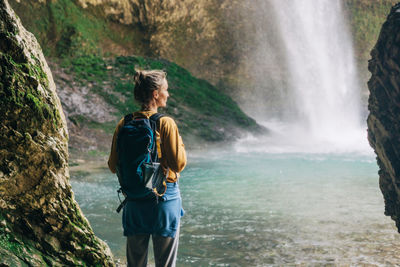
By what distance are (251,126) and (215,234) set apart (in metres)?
14.6

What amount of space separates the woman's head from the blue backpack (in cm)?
12

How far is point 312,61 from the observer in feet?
90.5

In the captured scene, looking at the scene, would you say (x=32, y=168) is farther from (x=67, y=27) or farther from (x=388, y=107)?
(x=67, y=27)

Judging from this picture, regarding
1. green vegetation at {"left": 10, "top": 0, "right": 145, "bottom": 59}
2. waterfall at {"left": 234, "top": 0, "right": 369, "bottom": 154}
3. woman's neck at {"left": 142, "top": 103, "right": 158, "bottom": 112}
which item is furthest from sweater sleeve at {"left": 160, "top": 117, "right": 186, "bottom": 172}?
waterfall at {"left": 234, "top": 0, "right": 369, "bottom": 154}

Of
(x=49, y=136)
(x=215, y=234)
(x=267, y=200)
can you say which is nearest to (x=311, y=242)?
(x=215, y=234)

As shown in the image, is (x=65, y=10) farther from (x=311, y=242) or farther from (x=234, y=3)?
(x=311, y=242)

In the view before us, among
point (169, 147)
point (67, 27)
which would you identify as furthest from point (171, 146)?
point (67, 27)

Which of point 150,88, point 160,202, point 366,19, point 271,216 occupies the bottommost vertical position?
point 271,216

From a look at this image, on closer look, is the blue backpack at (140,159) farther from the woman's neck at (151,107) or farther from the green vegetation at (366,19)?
the green vegetation at (366,19)

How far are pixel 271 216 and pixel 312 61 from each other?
22836 mm

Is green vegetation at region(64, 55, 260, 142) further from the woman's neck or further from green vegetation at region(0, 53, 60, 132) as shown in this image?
the woman's neck

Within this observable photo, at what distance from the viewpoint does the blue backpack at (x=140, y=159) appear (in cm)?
230

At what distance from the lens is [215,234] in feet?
17.2

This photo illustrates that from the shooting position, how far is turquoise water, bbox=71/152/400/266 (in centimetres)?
448
